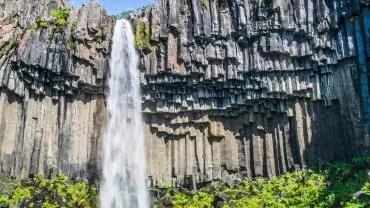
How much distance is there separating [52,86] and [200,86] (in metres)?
9.26

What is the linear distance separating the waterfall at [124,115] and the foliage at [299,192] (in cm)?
352

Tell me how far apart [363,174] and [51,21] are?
66.9ft

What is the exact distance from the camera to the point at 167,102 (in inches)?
1224

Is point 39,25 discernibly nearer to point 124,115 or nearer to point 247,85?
point 124,115

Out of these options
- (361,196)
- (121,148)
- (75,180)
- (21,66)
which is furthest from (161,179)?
(361,196)

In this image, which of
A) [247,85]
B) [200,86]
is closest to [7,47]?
[200,86]

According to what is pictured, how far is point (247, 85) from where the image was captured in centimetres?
3031

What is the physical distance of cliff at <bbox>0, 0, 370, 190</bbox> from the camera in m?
28.0

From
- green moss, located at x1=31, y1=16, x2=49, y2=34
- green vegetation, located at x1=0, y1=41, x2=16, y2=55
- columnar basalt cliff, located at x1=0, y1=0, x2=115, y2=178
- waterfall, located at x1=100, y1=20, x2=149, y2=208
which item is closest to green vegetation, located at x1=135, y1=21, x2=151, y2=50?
waterfall, located at x1=100, y1=20, x2=149, y2=208

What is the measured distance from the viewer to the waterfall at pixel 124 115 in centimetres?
3106

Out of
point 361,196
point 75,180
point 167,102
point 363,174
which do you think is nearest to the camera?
point 361,196

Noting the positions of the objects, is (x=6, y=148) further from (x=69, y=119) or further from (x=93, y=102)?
(x=93, y=102)

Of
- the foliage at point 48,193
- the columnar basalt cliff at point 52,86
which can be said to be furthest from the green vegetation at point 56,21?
the foliage at point 48,193

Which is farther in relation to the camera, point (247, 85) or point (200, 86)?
point (200, 86)
